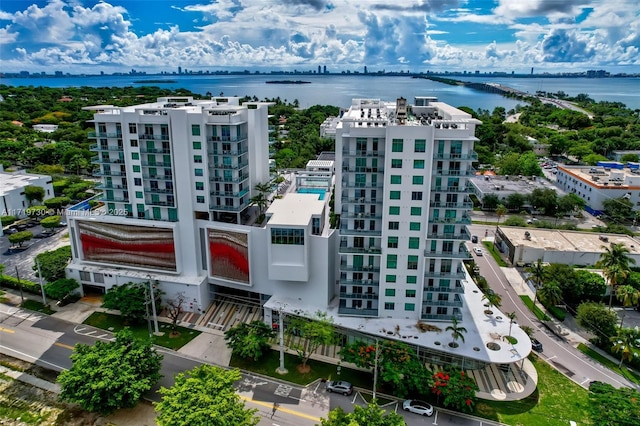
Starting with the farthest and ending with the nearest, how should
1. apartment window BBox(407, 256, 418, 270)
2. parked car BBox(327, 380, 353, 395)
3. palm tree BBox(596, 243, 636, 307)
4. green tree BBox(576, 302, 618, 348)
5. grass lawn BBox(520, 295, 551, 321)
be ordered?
grass lawn BBox(520, 295, 551, 321) < palm tree BBox(596, 243, 636, 307) < green tree BBox(576, 302, 618, 348) < apartment window BBox(407, 256, 418, 270) < parked car BBox(327, 380, 353, 395)

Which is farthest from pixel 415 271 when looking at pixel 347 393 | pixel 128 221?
pixel 128 221

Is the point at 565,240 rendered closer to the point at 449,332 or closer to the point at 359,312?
the point at 449,332

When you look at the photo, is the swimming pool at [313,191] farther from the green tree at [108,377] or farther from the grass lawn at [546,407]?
the grass lawn at [546,407]

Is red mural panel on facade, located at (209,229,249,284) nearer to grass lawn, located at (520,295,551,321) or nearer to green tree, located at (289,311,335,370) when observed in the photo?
green tree, located at (289,311,335,370)

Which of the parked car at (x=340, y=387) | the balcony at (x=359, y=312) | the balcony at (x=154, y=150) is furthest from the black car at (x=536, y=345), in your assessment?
the balcony at (x=154, y=150)

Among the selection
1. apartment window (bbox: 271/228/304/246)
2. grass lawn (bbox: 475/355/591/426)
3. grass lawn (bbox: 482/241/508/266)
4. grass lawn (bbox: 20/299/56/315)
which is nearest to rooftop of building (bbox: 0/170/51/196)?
grass lawn (bbox: 20/299/56/315)

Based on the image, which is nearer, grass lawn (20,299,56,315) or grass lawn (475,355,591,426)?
grass lawn (475,355,591,426)

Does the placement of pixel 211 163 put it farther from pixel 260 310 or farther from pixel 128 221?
pixel 260 310
